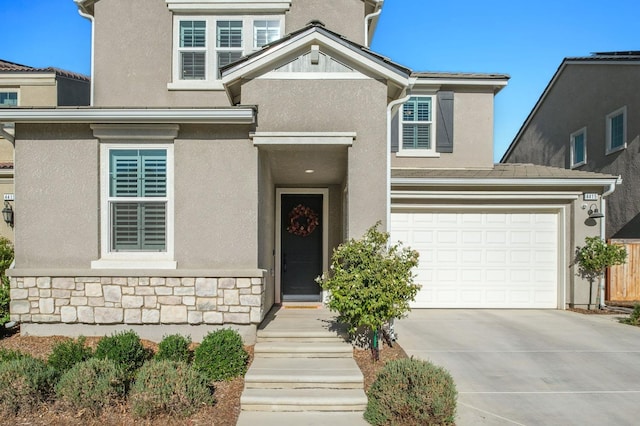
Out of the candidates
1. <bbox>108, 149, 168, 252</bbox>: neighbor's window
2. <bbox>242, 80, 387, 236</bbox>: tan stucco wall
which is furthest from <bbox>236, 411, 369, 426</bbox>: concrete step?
<bbox>108, 149, 168, 252</bbox>: neighbor's window

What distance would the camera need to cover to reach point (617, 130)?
44.9 feet

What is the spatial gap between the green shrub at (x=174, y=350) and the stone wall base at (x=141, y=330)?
0.79m

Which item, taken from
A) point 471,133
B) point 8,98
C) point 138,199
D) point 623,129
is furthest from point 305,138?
point 623,129

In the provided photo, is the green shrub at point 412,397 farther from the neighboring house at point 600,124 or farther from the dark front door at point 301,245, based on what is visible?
the neighboring house at point 600,124

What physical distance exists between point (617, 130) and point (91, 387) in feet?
51.5

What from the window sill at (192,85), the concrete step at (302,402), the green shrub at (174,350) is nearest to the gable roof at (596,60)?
the window sill at (192,85)

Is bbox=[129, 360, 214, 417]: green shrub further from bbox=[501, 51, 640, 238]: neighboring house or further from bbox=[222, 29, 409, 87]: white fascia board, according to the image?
bbox=[501, 51, 640, 238]: neighboring house

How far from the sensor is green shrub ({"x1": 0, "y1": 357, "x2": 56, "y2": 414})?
15.0ft

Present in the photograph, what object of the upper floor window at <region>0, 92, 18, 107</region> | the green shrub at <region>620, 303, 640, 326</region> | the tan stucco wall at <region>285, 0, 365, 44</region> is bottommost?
the green shrub at <region>620, 303, 640, 326</region>

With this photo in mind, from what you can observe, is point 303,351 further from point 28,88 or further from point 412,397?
point 28,88

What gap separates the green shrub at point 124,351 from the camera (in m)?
5.46

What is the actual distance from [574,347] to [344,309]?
410 centimetres

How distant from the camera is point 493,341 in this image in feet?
23.8

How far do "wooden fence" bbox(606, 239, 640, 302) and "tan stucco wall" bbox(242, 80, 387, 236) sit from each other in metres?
8.40
